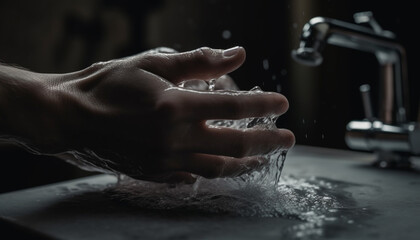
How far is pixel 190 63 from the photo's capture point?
0.50m

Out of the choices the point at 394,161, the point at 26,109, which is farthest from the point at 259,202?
the point at 394,161

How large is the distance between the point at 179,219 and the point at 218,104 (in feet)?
0.43

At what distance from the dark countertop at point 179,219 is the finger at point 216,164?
52mm

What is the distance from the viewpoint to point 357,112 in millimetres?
1146

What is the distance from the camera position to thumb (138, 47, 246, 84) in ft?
1.61

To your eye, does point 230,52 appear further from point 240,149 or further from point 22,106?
point 22,106

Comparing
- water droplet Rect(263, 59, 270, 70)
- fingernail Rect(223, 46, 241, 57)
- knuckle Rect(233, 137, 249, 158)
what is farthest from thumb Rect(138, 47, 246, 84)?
water droplet Rect(263, 59, 270, 70)

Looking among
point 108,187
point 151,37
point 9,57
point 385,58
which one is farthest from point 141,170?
point 151,37

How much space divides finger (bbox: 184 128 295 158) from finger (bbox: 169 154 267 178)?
1cm

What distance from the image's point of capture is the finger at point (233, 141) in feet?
1.49

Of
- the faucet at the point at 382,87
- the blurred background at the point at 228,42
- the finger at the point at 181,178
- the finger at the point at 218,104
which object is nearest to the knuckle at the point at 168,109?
the finger at the point at 218,104

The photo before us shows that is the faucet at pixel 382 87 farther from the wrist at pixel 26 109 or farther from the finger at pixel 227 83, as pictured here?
the wrist at pixel 26 109

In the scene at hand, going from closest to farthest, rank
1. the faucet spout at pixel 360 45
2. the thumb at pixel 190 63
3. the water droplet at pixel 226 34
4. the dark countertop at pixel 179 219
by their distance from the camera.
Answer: the dark countertop at pixel 179 219, the thumb at pixel 190 63, the faucet spout at pixel 360 45, the water droplet at pixel 226 34

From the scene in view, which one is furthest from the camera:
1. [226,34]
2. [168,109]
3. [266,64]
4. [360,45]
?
[226,34]
